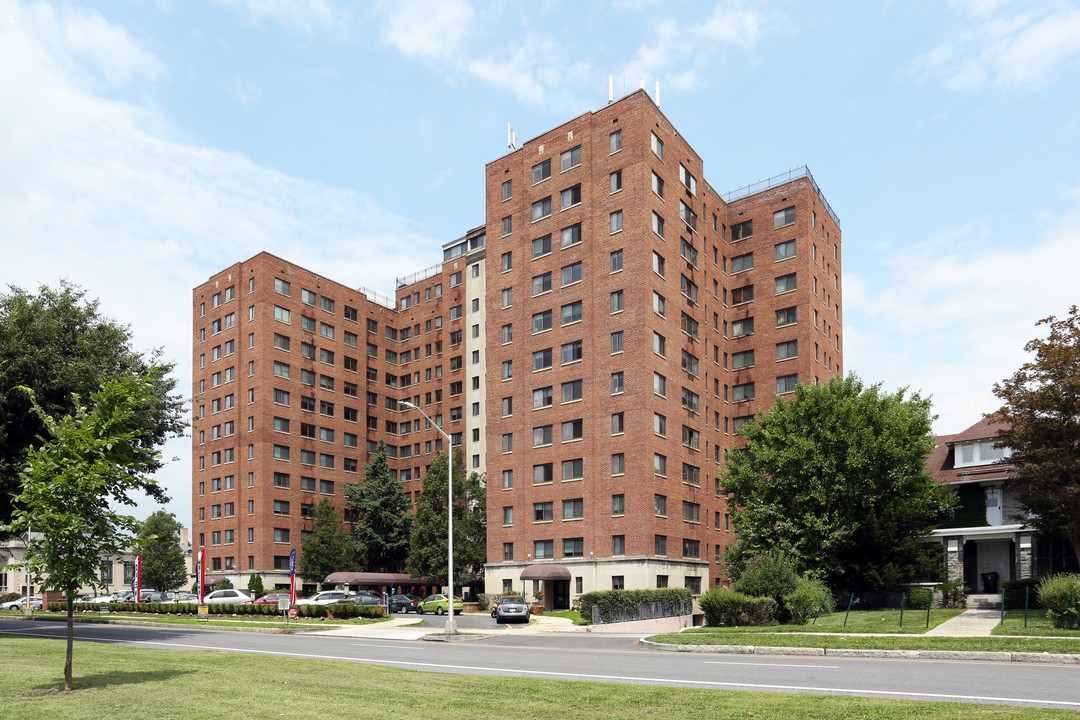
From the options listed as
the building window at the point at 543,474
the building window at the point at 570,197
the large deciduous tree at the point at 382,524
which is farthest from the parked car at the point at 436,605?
the building window at the point at 570,197

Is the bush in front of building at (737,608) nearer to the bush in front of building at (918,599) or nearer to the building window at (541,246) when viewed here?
the bush in front of building at (918,599)

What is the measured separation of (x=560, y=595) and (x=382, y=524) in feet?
95.8

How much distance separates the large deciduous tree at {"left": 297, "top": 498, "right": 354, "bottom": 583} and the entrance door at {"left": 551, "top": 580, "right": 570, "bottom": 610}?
1212 inches

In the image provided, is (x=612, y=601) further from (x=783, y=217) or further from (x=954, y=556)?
(x=783, y=217)

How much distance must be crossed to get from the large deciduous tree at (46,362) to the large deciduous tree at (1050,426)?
3506 centimetres

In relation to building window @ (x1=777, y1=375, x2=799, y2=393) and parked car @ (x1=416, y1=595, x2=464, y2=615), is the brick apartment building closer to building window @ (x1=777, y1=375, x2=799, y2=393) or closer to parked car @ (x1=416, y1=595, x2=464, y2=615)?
building window @ (x1=777, y1=375, x2=799, y2=393)

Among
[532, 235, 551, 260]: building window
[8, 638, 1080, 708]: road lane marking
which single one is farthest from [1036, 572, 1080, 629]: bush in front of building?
[532, 235, 551, 260]: building window

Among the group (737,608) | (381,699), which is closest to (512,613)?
(737,608)

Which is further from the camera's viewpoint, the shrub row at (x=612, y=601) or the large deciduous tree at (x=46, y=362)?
the shrub row at (x=612, y=601)

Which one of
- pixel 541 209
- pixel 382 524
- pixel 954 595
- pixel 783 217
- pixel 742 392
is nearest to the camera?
pixel 954 595

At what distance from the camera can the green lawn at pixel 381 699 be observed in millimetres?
12875

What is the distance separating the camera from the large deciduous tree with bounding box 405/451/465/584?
76.0 m

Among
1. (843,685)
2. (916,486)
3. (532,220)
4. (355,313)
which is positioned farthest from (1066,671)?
(355,313)

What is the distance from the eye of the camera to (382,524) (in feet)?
284
